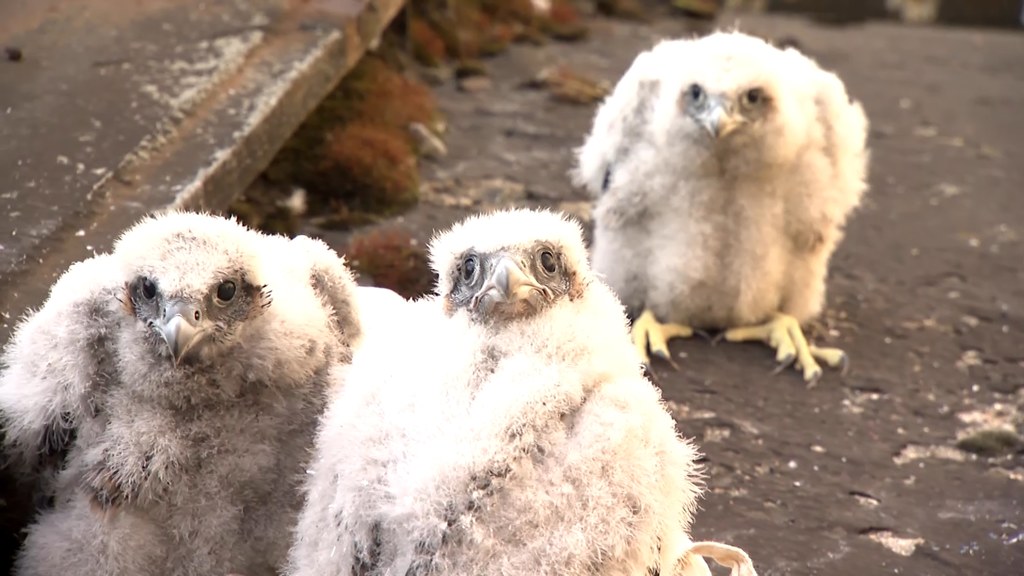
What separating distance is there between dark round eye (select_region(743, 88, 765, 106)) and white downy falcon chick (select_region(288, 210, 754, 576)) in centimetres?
195

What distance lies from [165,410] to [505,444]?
0.89 meters

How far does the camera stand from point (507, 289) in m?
2.64

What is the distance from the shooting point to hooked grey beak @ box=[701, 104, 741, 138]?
14.8 ft

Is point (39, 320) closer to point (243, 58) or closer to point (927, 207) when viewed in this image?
point (243, 58)

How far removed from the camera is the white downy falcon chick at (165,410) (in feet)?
9.48

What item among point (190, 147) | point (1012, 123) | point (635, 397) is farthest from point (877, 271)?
point (635, 397)

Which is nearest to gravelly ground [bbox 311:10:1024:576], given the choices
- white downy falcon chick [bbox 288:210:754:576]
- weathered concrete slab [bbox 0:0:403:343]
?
weathered concrete slab [bbox 0:0:403:343]

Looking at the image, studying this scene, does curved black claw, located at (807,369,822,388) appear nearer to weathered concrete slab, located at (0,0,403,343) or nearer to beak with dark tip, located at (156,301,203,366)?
weathered concrete slab, located at (0,0,403,343)

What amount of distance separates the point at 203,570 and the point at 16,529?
0.61 m

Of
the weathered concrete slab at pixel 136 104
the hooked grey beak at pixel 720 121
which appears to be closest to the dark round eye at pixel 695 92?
the hooked grey beak at pixel 720 121

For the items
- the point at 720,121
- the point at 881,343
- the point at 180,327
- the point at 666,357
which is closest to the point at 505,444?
the point at 180,327

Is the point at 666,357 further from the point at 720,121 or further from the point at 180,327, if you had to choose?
the point at 180,327

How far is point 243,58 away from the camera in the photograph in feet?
17.3

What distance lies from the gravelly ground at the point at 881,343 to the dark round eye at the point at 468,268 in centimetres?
138
